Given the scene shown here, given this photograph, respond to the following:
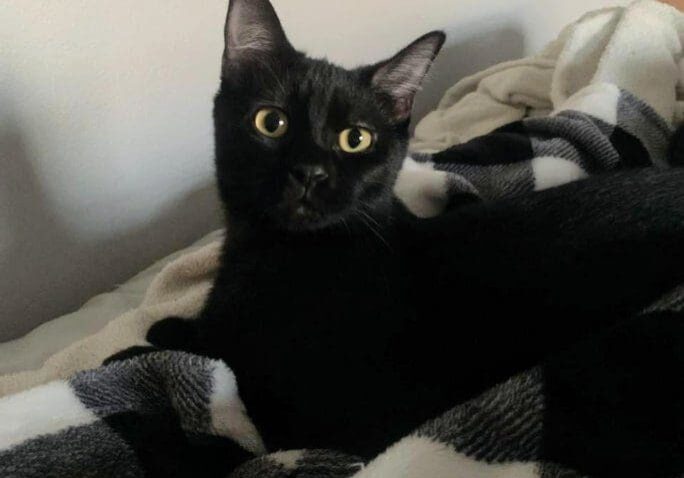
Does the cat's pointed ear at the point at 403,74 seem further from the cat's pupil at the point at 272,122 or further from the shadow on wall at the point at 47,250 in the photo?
the shadow on wall at the point at 47,250

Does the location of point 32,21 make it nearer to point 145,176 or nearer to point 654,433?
point 145,176

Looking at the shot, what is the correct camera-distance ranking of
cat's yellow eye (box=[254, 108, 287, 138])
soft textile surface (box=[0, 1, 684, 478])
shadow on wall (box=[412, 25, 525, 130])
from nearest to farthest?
soft textile surface (box=[0, 1, 684, 478])
cat's yellow eye (box=[254, 108, 287, 138])
shadow on wall (box=[412, 25, 525, 130])

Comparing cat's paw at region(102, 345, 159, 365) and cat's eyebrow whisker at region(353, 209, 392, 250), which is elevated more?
cat's eyebrow whisker at region(353, 209, 392, 250)

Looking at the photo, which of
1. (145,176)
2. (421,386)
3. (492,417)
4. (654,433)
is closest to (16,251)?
(145,176)

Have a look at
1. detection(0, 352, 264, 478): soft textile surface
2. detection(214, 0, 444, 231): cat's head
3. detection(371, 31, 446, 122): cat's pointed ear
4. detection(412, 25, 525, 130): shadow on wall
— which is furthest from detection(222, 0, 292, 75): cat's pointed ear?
detection(412, 25, 525, 130): shadow on wall

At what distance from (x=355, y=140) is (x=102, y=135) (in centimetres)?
41

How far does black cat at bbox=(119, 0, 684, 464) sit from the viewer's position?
0.67m

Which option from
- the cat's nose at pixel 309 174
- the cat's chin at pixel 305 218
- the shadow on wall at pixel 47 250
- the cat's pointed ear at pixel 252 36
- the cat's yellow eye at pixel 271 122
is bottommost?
the shadow on wall at pixel 47 250

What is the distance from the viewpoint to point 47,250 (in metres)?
1.01

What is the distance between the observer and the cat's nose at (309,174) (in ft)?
2.43

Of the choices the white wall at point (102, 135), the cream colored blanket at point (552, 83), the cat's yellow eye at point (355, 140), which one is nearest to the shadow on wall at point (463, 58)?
the cream colored blanket at point (552, 83)

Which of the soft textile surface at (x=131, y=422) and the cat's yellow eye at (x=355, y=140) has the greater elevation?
the cat's yellow eye at (x=355, y=140)

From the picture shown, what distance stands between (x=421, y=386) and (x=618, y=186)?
0.30m

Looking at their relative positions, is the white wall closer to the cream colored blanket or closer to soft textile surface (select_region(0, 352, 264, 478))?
the cream colored blanket
